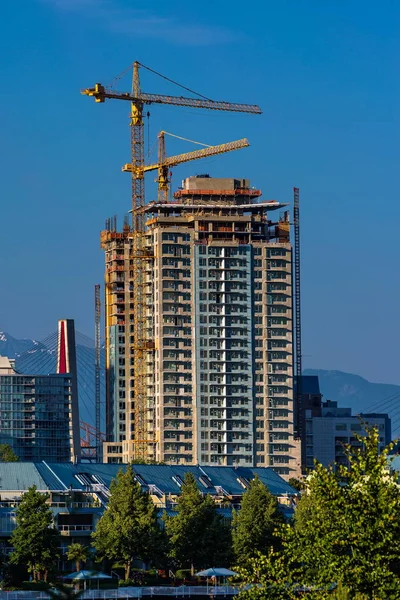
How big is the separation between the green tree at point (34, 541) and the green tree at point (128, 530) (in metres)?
5.74

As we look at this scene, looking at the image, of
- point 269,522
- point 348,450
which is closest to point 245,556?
point 269,522

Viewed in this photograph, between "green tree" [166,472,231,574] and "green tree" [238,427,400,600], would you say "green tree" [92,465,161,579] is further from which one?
"green tree" [238,427,400,600]

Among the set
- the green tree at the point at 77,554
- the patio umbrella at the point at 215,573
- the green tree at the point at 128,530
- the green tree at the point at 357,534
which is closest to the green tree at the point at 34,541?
the green tree at the point at 77,554

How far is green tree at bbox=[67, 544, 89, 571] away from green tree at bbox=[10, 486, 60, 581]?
166 inches

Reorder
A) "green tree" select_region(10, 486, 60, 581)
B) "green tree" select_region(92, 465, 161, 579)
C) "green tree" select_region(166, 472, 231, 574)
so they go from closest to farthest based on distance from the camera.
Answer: "green tree" select_region(10, 486, 60, 581) < "green tree" select_region(92, 465, 161, 579) < "green tree" select_region(166, 472, 231, 574)

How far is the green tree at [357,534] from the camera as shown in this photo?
3561 inches

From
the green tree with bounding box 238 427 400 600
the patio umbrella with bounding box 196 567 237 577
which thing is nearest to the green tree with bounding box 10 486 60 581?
the patio umbrella with bounding box 196 567 237 577

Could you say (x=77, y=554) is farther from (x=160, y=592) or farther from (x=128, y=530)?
(x=160, y=592)

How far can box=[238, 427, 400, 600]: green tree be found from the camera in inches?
3561

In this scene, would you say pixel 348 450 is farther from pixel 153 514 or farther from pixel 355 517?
pixel 153 514

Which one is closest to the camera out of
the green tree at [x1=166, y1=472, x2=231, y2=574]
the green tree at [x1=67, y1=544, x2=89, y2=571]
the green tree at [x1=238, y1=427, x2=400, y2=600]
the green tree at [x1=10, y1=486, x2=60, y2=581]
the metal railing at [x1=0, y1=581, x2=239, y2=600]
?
the green tree at [x1=238, y1=427, x2=400, y2=600]

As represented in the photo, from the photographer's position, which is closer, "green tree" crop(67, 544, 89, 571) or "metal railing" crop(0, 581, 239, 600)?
"metal railing" crop(0, 581, 239, 600)

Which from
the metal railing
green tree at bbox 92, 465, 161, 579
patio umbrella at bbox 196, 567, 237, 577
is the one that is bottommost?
the metal railing

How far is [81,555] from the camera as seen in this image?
191375 mm
